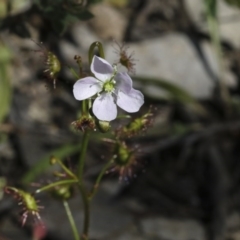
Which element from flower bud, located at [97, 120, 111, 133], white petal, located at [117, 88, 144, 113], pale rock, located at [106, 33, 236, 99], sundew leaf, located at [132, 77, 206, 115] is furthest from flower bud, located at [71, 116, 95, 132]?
pale rock, located at [106, 33, 236, 99]

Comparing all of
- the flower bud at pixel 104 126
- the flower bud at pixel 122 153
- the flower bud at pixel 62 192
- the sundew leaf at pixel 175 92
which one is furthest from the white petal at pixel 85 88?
the sundew leaf at pixel 175 92

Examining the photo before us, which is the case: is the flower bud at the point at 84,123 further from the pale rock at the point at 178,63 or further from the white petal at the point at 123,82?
the pale rock at the point at 178,63

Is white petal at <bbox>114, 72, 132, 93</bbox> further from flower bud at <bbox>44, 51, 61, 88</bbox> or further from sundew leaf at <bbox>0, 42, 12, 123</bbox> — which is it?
sundew leaf at <bbox>0, 42, 12, 123</bbox>

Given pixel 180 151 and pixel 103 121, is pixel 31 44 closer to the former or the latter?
pixel 180 151

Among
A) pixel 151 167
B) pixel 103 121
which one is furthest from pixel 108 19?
pixel 103 121

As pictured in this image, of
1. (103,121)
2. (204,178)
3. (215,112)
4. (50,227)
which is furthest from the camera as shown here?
(215,112)

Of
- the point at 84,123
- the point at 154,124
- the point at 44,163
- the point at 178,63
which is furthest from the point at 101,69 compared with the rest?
the point at 178,63
